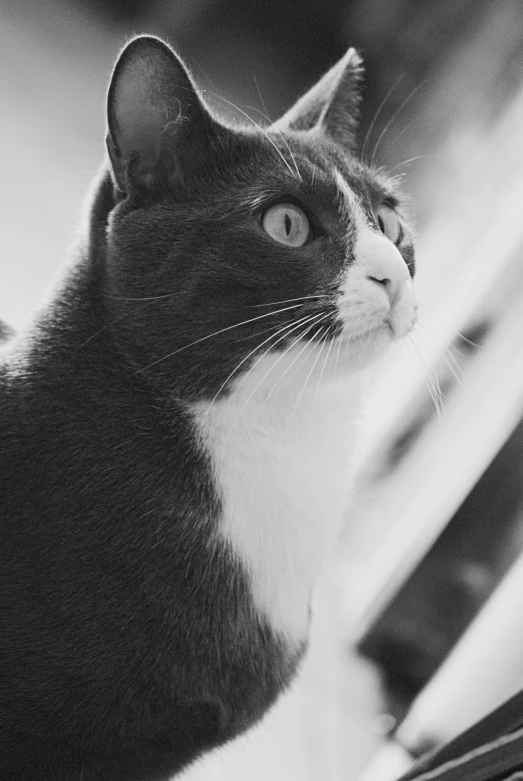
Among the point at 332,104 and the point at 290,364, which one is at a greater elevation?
the point at 332,104

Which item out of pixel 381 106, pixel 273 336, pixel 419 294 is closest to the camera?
pixel 273 336

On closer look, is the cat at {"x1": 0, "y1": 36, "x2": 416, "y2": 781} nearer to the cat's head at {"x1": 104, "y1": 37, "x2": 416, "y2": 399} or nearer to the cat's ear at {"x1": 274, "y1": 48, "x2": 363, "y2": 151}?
the cat's head at {"x1": 104, "y1": 37, "x2": 416, "y2": 399}

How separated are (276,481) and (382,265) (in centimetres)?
23

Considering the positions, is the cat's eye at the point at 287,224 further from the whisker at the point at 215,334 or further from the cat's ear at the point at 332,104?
the cat's ear at the point at 332,104

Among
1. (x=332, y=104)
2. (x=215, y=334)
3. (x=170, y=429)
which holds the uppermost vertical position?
(x=332, y=104)

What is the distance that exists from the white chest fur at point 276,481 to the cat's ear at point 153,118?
21 cm

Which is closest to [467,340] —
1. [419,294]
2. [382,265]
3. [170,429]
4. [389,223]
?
[419,294]

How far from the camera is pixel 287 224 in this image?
0.69m

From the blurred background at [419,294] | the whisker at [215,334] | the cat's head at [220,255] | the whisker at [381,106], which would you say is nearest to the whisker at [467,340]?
the blurred background at [419,294]

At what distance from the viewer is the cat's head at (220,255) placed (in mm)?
665

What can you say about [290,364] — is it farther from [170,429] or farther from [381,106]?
[381,106]

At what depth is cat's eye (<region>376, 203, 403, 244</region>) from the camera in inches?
31.8

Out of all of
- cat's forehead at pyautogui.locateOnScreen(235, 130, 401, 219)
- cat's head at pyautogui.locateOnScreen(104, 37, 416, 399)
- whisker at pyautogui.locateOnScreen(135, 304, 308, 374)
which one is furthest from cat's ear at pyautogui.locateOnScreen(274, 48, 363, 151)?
whisker at pyautogui.locateOnScreen(135, 304, 308, 374)

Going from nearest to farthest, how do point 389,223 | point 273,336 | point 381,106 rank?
point 273,336
point 389,223
point 381,106
